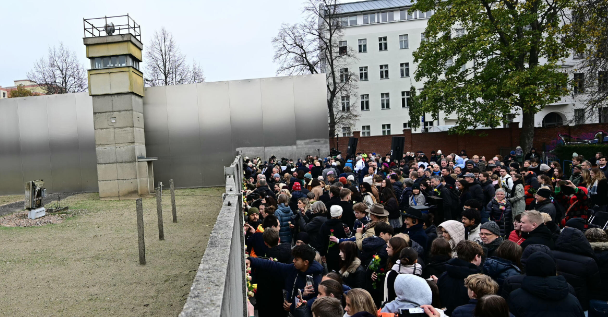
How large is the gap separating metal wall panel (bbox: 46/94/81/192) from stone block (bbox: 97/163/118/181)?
506 centimetres

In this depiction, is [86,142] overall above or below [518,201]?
above

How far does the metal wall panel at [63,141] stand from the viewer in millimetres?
26172

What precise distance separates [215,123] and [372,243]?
21789mm

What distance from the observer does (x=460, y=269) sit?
4.35 metres

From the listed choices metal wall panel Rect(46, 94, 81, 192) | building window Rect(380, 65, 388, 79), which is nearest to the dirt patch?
metal wall panel Rect(46, 94, 81, 192)

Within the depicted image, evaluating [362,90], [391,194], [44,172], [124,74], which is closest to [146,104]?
[124,74]

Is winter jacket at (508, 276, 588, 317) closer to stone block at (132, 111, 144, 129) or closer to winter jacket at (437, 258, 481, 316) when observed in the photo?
winter jacket at (437, 258, 481, 316)

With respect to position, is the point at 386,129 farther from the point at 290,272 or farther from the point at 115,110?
the point at 290,272

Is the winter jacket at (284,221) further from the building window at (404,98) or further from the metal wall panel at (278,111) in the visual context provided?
the building window at (404,98)

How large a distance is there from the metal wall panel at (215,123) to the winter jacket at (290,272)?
69.1ft

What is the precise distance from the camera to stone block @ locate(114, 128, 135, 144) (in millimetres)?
22469

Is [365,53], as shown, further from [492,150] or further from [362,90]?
[492,150]

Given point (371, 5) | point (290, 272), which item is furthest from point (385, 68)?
point (290, 272)

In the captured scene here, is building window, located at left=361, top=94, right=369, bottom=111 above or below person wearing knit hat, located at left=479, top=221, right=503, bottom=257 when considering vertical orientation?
above
